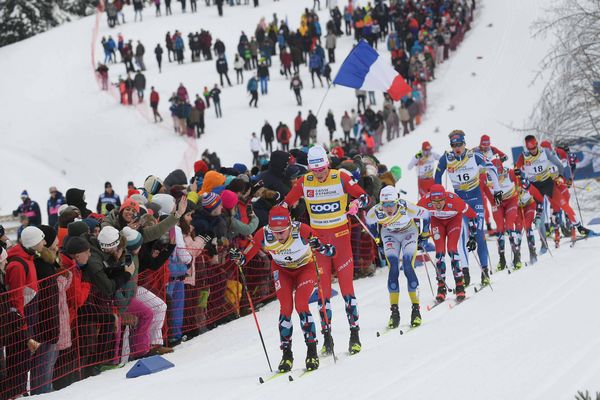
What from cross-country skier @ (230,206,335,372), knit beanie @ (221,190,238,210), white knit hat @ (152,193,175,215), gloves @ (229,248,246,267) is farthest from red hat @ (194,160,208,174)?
gloves @ (229,248,246,267)

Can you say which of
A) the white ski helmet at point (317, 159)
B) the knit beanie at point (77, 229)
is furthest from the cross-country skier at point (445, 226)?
the knit beanie at point (77, 229)

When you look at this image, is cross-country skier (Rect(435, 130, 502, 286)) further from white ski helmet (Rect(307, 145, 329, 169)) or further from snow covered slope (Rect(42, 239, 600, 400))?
white ski helmet (Rect(307, 145, 329, 169))

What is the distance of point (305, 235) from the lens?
10070 millimetres

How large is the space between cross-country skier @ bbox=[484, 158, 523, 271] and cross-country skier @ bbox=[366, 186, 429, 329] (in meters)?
3.91

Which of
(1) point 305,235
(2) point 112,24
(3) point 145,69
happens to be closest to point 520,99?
(3) point 145,69

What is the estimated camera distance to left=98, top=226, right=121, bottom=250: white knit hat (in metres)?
10.4

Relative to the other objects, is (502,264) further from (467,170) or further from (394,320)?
(394,320)

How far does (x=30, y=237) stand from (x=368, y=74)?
9770 mm

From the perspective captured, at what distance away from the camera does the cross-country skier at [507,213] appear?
1594cm

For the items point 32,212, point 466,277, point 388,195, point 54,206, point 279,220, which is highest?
point 279,220

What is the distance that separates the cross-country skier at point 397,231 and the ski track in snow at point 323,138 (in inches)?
27.0

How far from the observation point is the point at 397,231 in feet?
40.5

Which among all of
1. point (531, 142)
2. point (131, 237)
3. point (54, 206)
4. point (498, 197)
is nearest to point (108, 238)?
point (131, 237)

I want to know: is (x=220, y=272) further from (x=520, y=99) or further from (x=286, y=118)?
(x=520, y=99)
